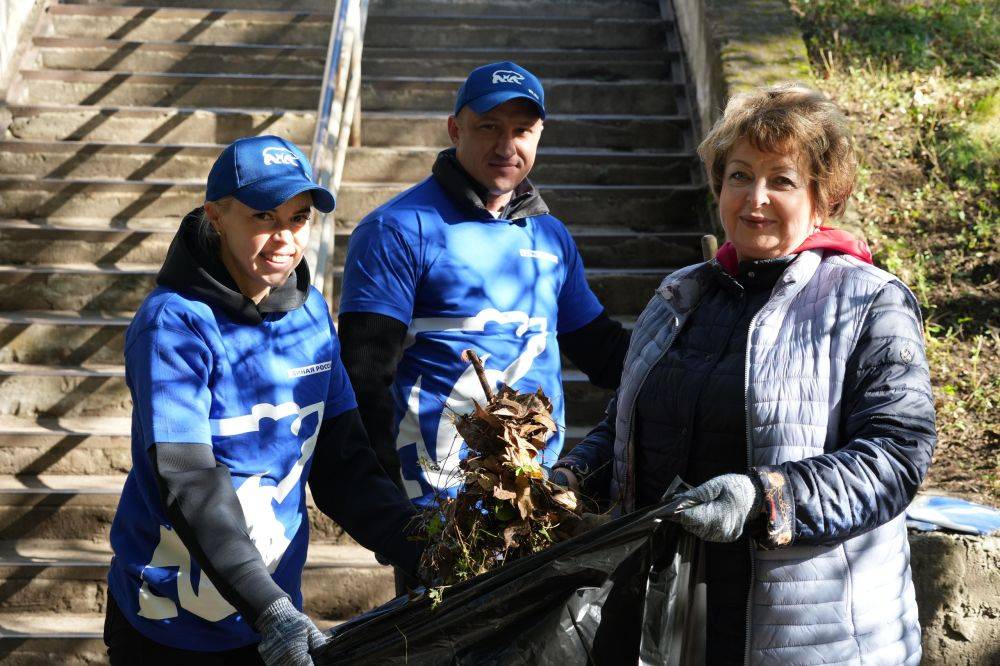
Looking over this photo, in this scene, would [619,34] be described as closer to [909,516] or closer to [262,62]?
[262,62]

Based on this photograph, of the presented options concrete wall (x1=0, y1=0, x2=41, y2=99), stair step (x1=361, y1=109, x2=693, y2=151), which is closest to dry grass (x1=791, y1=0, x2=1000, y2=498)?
stair step (x1=361, y1=109, x2=693, y2=151)

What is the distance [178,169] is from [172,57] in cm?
145

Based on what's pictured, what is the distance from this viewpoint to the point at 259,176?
97.0 inches

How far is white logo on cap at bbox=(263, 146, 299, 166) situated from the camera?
8.21ft

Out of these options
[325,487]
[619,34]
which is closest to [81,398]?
[325,487]

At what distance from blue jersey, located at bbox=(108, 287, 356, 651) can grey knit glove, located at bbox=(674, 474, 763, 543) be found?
1043 millimetres

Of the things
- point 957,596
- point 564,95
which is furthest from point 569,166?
point 957,596

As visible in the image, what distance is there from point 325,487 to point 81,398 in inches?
129

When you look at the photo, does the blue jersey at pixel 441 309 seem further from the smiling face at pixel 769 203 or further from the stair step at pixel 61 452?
the stair step at pixel 61 452

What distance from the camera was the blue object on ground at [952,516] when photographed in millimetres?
3830

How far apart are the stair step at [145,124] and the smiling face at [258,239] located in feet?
16.1

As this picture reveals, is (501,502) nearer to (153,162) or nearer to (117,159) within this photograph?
(153,162)

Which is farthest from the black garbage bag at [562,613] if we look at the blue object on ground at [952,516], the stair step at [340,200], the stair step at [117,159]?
the stair step at [117,159]

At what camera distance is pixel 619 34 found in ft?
28.5
